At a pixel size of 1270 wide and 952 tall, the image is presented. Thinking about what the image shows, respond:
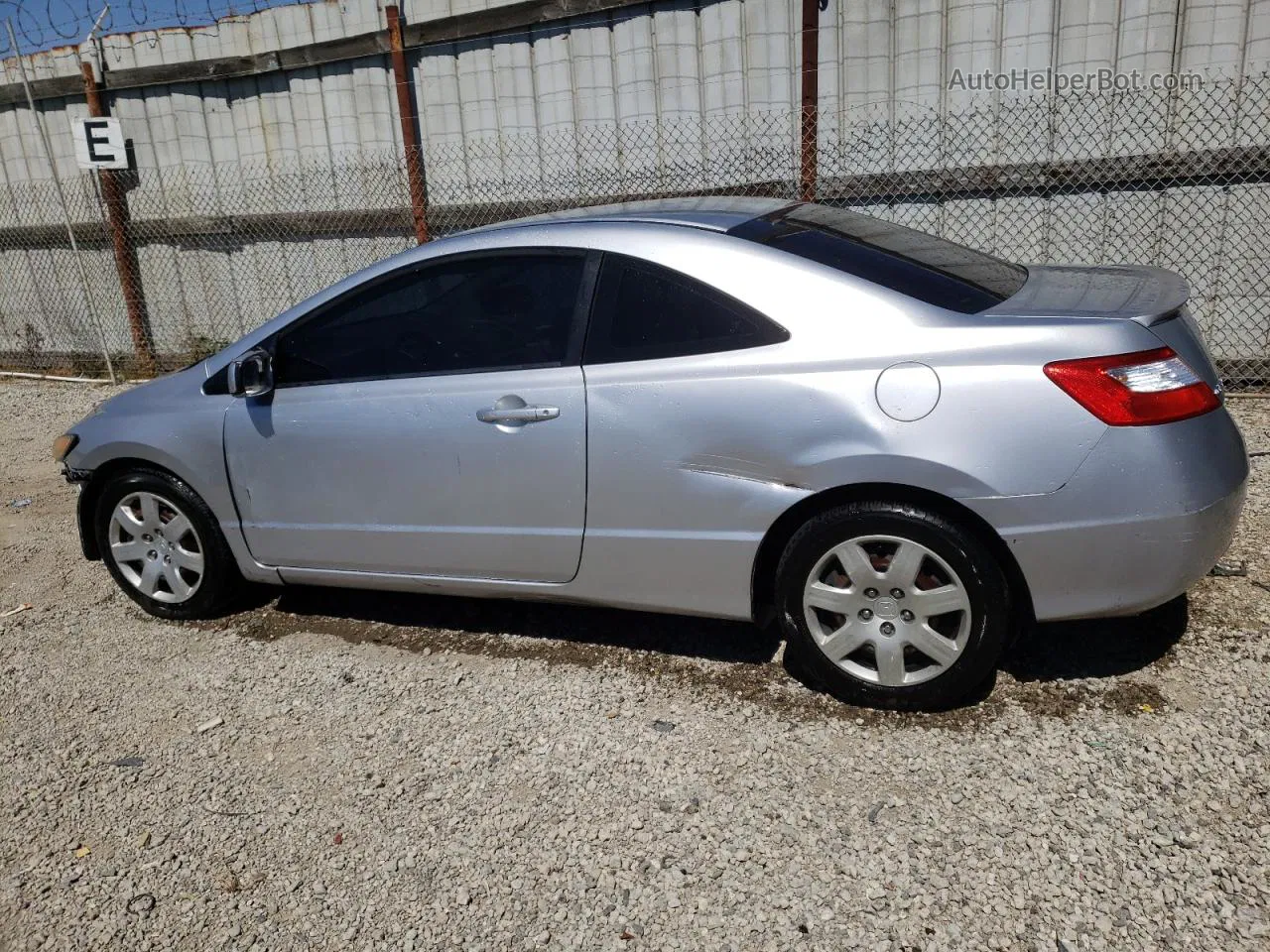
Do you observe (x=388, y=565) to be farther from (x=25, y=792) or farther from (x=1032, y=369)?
(x=1032, y=369)

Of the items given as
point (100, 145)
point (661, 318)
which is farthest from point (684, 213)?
point (100, 145)

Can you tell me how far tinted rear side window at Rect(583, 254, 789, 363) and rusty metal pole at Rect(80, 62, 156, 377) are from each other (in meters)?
8.13

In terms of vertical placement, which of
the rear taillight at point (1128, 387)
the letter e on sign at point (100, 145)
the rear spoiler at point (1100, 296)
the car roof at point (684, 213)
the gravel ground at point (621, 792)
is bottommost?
the gravel ground at point (621, 792)

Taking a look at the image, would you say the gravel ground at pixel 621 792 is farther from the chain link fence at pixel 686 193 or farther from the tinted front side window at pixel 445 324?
the chain link fence at pixel 686 193

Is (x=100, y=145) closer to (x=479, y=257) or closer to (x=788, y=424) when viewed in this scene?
(x=479, y=257)

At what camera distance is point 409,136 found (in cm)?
855

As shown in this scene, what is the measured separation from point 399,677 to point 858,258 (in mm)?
2279

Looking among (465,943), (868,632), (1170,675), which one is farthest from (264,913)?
(1170,675)

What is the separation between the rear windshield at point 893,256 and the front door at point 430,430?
0.76 metres

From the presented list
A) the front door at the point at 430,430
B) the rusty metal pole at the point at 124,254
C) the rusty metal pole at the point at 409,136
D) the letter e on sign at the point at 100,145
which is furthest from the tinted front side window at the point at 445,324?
the rusty metal pole at the point at 124,254

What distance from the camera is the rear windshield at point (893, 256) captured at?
11.2ft

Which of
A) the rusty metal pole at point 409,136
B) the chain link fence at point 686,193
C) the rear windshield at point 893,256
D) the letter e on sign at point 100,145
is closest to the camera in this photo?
the rear windshield at point 893,256

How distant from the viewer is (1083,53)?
21.3 feet

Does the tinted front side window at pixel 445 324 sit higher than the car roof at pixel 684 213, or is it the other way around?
the car roof at pixel 684 213
